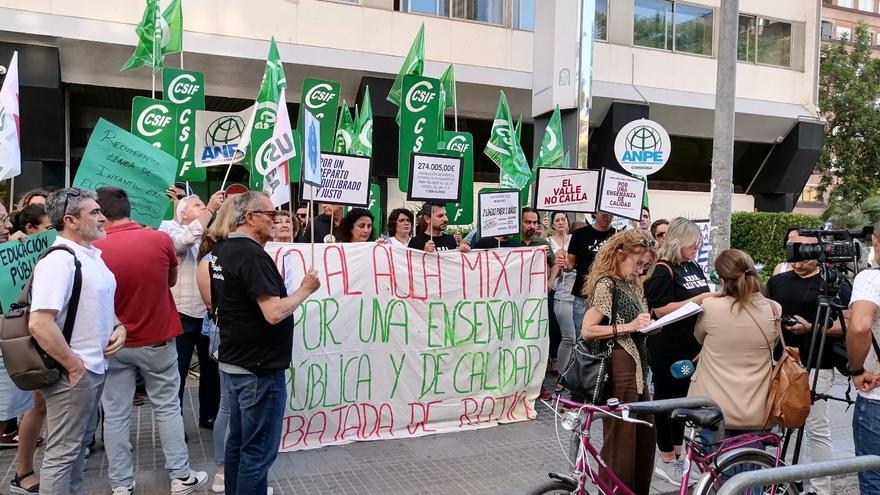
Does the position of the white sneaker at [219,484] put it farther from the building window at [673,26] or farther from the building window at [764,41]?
the building window at [764,41]

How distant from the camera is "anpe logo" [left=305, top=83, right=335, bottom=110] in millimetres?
8023

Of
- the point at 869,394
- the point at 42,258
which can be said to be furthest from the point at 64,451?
the point at 869,394

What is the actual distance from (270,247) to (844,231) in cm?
394

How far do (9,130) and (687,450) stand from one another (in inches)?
217

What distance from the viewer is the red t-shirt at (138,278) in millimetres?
4199

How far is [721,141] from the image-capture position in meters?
9.41

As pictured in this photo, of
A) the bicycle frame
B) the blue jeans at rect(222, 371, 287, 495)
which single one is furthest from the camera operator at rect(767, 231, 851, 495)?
the blue jeans at rect(222, 371, 287, 495)

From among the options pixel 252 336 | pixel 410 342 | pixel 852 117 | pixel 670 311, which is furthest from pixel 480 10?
pixel 852 117

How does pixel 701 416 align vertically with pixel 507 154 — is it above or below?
below

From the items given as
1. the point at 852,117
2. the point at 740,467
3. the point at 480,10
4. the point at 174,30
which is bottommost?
the point at 740,467

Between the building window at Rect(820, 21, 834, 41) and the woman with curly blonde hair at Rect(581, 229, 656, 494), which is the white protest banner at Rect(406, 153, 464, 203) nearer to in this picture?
the woman with curly blonde hair at Rect(581, 229, 656, 494)

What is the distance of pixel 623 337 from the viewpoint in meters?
4.02

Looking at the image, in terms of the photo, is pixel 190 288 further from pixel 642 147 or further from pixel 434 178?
pixel 642 147

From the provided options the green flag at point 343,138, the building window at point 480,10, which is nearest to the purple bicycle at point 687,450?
the green flag at point 343,138
